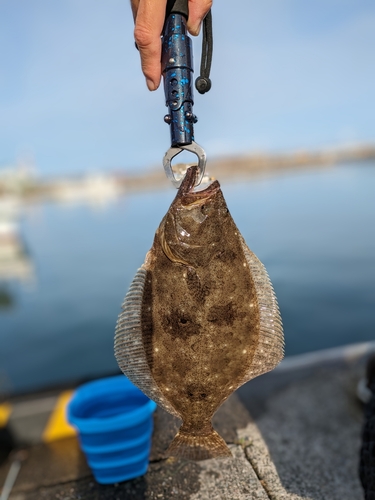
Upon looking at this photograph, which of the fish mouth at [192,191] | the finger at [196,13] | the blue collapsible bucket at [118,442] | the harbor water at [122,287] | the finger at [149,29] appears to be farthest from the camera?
the harbor water at [122,287]

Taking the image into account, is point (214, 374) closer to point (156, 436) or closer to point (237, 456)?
point (237, 456)

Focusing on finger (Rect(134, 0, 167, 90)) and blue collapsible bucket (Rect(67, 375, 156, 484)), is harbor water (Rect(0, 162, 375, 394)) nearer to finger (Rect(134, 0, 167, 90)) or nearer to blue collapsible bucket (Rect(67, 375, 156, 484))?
blue collapsible bucket (Rect(67, 375, 156, 484))

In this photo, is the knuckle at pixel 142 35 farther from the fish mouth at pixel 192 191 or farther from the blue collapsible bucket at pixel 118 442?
the blue collapsible bucket at pixel 118 442

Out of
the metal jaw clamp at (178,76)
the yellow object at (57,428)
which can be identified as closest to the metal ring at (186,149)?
the metal jaw clamp at (178,76)

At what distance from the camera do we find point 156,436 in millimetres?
3533

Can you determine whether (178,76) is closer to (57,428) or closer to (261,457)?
(261,457)

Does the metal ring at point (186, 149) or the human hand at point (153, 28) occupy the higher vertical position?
the human hand at point (153, 28)

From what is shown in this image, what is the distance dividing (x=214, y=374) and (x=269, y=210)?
35551mm

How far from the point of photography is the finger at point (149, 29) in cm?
179

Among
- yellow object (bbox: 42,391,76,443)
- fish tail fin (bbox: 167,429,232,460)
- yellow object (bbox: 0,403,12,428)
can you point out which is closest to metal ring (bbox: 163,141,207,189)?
fish tail fin (bbox: 167,429,232,460)

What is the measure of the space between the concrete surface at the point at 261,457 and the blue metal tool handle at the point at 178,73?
237 cm

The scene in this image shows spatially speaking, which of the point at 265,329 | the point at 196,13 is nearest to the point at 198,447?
the point at 265,329

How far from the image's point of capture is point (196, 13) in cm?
192

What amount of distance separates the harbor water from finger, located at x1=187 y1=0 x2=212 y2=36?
15.4 ft
